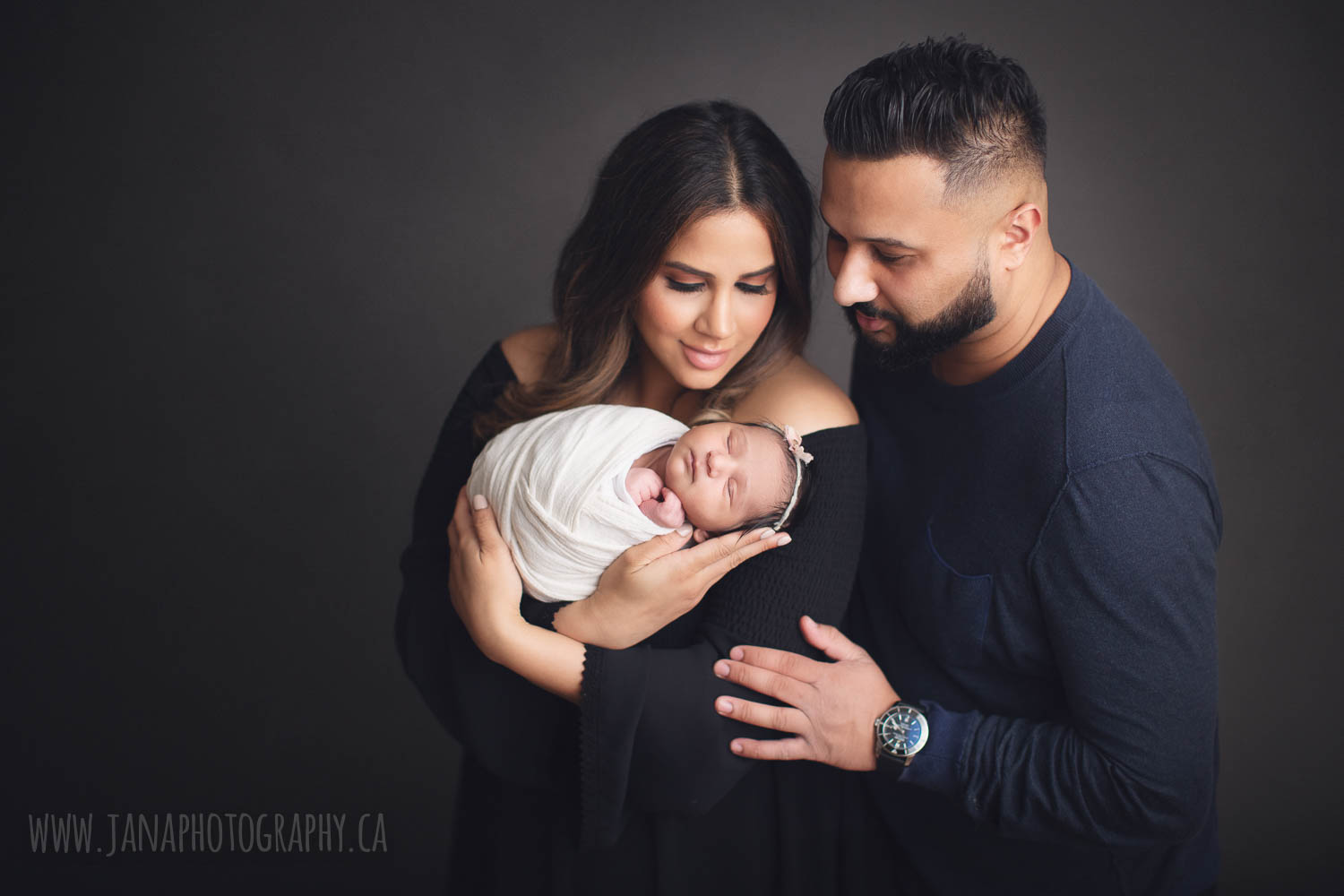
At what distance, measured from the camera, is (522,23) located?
109 inches

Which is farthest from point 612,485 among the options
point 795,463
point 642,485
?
point 795,463

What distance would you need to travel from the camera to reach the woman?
62.8 inches

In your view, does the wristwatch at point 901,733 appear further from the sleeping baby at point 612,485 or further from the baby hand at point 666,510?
the baby hand at point 666,510

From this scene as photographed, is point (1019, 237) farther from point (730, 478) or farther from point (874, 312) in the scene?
point (730, 478)

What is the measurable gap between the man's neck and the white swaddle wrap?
584 millimetres

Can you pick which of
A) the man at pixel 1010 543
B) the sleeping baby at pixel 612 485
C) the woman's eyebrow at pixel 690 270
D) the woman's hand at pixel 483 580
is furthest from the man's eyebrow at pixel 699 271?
the woman's hand at pixel 483 580

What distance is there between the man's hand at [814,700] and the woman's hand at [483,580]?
0.35 metres


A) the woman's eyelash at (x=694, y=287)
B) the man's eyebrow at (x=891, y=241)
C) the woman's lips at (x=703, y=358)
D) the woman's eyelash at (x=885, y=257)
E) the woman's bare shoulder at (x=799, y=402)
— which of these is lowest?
the woman's bare shoulder at (x=799, y=402)

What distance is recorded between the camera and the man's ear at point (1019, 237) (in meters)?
1.63

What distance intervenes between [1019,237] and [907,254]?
0.20m

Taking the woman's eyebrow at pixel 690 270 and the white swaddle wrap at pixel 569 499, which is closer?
the white swaddle wrap at pixel 569 499

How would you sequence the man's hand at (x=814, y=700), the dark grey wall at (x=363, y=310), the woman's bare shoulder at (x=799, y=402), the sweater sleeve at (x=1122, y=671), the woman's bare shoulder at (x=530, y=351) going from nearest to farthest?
1. the sweater sleeve at (x=1122, y=671)
2. the man's hand at (x=814, y=700)
3. the woman's bare shoulder at (x=799, y=402)
4. the woman's bare shoulder at (x=530, y=351)
5. the dark grey wall at (x=363, y=310)

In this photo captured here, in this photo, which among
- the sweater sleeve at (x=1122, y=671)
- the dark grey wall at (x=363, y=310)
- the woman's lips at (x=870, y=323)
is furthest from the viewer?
the dark grey wall at (x=363, y=310)

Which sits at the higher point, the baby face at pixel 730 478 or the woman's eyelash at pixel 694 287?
the woman's eyelash at pixel 694 287
